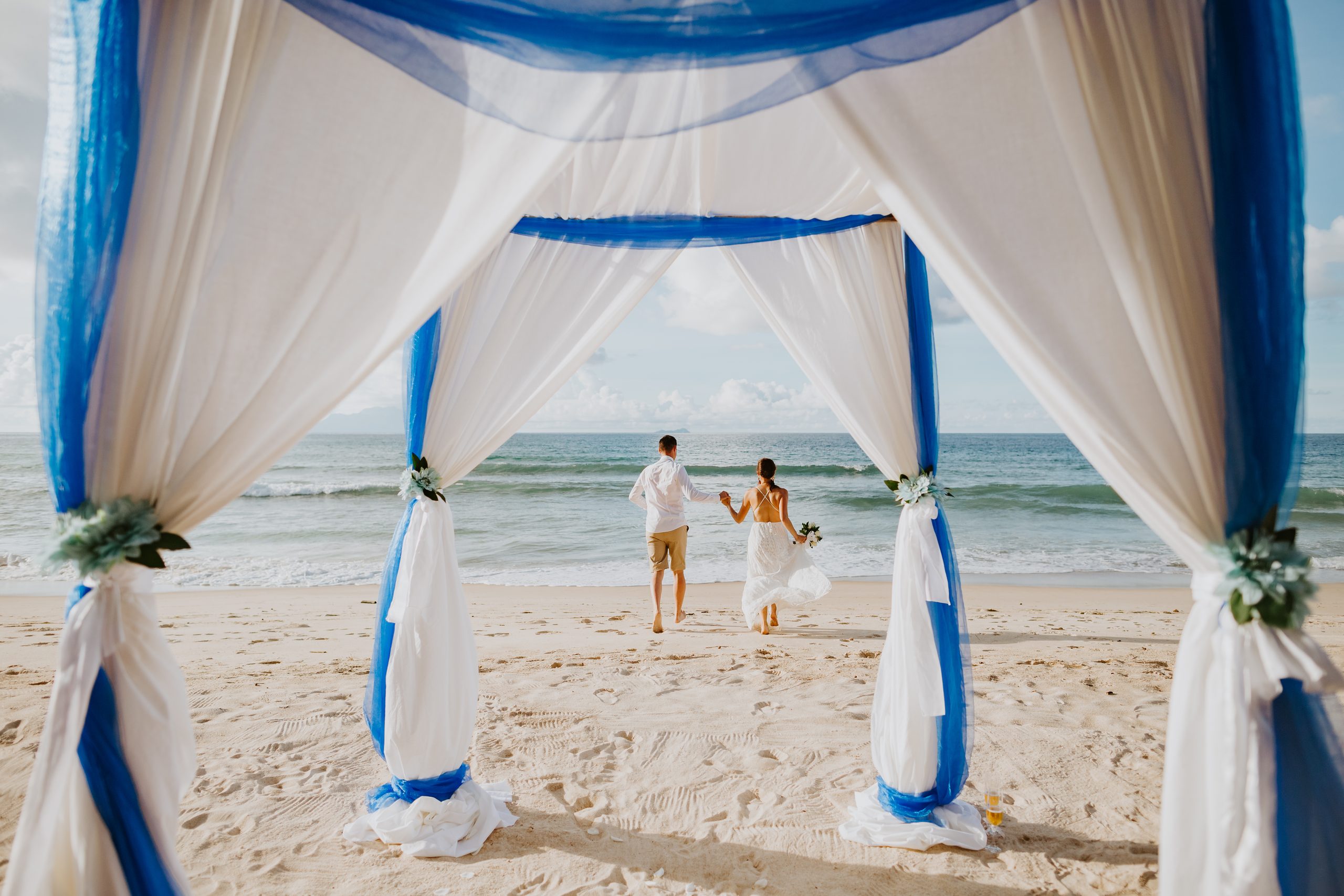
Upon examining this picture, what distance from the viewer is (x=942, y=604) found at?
231cm

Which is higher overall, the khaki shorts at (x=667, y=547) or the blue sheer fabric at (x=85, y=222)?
the blue sheer fabric at (x=85, y=222)

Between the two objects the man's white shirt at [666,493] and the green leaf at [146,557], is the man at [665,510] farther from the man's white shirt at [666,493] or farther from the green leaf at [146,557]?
the green leaf at [146,557]

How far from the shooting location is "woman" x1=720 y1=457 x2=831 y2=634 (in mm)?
4996

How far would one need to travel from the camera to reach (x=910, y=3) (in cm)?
138

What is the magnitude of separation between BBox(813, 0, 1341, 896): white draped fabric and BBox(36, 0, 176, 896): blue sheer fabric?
1452mm

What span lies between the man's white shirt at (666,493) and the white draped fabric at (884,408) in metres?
2.70

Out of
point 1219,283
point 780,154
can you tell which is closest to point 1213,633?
point 1219,283

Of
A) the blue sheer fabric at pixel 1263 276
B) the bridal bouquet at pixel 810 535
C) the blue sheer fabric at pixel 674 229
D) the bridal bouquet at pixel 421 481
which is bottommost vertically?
the bridal bouquet at pixel 810 535

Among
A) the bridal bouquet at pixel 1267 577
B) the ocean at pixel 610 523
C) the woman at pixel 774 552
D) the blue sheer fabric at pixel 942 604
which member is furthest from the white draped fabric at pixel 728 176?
the ocean at pixel 610 523

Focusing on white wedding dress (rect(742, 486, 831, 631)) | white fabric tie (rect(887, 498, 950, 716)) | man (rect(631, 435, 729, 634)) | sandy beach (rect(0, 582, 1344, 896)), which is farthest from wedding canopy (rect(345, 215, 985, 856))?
man (rect(631, 435, 729, 634))

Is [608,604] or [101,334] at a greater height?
[101,334]

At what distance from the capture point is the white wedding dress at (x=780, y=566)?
5.02m

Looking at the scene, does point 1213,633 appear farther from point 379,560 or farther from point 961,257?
point 379,560

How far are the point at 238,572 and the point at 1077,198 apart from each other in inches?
379
